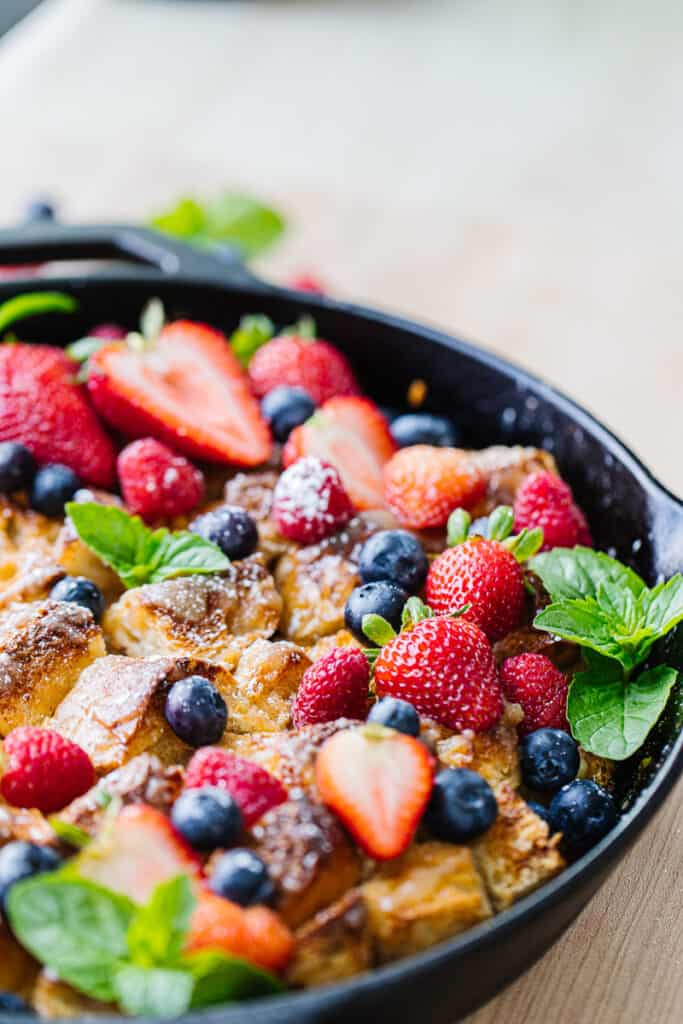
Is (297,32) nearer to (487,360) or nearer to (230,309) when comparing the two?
(230,309)

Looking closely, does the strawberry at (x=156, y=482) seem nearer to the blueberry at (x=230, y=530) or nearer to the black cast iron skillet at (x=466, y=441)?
the blueberry at (x=230, y=530)

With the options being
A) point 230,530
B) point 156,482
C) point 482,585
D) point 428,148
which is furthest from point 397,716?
point 428,148

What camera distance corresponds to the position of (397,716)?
1.65m

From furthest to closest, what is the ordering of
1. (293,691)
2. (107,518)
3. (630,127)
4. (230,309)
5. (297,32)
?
1. (297,32)
2. (630,127)
3. (230,309)
4. (107,518)
5. (293,691)

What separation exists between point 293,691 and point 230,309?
3.49 feet

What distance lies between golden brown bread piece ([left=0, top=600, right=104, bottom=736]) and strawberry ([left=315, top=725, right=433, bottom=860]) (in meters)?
0.49

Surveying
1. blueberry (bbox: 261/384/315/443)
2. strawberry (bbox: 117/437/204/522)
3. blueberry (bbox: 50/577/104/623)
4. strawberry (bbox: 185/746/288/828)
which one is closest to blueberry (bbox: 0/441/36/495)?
strawberry (bbox: 117/437/204/522)

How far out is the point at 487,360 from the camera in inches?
95.8

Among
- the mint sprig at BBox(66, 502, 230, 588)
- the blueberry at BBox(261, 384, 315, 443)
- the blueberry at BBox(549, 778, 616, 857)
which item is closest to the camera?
the blueberry at BBox(549, 778, 616, 857)

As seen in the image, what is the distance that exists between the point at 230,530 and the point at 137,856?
728 millimetres

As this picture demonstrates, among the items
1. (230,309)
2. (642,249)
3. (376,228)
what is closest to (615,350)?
(642,249)

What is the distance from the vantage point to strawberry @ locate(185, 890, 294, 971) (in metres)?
1.41

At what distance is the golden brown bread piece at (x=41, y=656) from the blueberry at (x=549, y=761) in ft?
2.26

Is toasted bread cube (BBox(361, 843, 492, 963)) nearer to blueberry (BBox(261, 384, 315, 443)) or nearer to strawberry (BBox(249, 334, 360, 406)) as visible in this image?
blueberry (BBox(261, 384, 315, 443))
